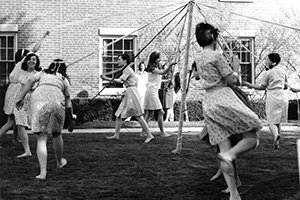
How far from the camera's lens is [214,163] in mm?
7062

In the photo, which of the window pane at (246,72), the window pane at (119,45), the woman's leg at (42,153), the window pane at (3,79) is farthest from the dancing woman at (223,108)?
the window pane at (246,72)

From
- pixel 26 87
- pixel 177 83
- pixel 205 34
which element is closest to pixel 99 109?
pixel 177 83

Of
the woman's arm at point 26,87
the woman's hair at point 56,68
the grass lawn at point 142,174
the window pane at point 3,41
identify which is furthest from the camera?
the window pane at point 3,41

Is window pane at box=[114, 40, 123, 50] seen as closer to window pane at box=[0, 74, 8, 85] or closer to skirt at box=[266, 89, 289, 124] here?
window pane at box=[0, 74, 8, 85]

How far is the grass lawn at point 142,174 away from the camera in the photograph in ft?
17.7

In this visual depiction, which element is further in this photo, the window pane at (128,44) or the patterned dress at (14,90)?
the window pane at (128,44)

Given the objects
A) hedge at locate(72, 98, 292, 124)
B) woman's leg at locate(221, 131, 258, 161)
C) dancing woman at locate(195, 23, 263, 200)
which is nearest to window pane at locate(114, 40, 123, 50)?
hedge at locate(72, 98, 292, 124)

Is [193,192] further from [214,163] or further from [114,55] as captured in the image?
[114,55]

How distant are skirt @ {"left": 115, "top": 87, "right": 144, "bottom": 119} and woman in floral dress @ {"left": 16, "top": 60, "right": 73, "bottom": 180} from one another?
2.94 m

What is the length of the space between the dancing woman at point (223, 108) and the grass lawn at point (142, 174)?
0.99m

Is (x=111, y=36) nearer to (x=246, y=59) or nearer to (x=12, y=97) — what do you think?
(x=246, y=59)

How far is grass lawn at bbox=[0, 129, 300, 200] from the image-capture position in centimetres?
540

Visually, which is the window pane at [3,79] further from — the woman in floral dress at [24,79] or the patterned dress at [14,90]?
the woman in floral dress at [24,79]

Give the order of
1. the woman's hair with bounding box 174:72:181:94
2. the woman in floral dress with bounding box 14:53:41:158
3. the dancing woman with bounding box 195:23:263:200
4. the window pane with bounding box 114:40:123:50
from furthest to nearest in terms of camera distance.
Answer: the window pane with bounding box 114:40:123:50 < the woman's hair with bounding box 174:72:181:94 < the woman in floral dress with bounding box 14:53:41:158 < the dancing woman with bounding box 195:23:263:200
